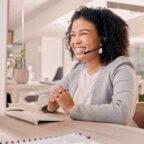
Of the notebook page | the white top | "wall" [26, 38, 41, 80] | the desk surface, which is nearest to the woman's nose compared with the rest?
the white top

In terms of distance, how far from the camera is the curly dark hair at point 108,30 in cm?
113

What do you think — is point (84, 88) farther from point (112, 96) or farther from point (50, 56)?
point (50, 56)

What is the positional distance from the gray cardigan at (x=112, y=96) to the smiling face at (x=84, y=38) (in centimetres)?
9

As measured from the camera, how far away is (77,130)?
663mm

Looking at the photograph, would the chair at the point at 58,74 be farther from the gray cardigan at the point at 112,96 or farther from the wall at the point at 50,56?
the gray cardigan at the point at 112,96

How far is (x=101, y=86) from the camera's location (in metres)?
0.97

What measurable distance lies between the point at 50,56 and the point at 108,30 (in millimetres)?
329

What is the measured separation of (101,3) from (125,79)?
0.51 meters

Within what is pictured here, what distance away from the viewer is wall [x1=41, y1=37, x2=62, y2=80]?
1314 mm

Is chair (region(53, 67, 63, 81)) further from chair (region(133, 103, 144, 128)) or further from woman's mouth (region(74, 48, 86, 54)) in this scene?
chair (region(133, 103, 144, 128))

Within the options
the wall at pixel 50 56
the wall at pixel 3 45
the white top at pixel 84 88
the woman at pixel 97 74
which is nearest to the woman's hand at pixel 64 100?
the woman at pixel 97 74

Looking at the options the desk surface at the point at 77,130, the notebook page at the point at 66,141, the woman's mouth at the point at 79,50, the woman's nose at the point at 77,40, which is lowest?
the desk surface at the point at 77,130

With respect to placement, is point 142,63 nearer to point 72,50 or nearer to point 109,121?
point 72,50

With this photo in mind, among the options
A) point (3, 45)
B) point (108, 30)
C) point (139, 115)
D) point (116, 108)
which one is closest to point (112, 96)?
point (116, 108)
